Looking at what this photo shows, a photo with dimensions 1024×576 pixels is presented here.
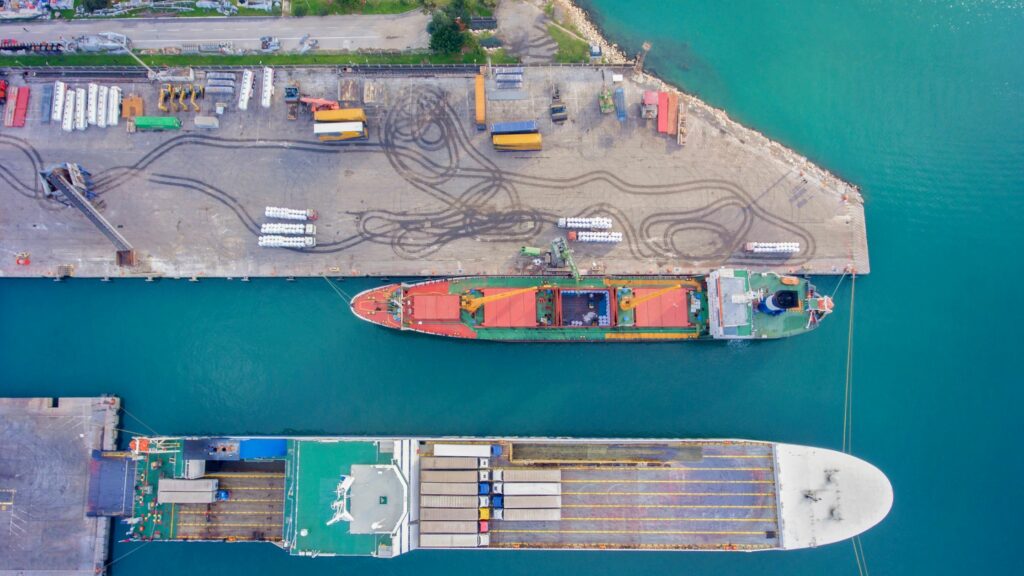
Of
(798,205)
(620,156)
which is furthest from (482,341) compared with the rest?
(798,205)

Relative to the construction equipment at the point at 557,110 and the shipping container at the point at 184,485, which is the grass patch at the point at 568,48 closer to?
the construction equipment at the point at 557,110

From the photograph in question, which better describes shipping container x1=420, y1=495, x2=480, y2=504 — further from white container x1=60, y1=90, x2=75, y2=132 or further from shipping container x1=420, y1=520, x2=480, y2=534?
white container x1=60, y1=90, x2=75, y2=132

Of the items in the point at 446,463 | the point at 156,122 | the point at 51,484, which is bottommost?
the point at 51,484

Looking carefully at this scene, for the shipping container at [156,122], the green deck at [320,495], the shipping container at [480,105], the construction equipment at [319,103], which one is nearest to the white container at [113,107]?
the shipping container at [156,122]

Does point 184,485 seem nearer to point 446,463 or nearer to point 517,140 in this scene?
point 446,463

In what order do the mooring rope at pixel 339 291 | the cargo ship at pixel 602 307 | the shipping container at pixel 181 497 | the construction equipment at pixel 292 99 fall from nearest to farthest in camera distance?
1. the shipping container at pixel 181 497
2. the cargo ship at pixel 602 307
3. the mooring rope at pixel 339 291
4. the construction equipment at pixel 292 99

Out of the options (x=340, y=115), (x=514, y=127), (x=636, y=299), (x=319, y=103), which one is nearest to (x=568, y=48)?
(x=514, y=127)
